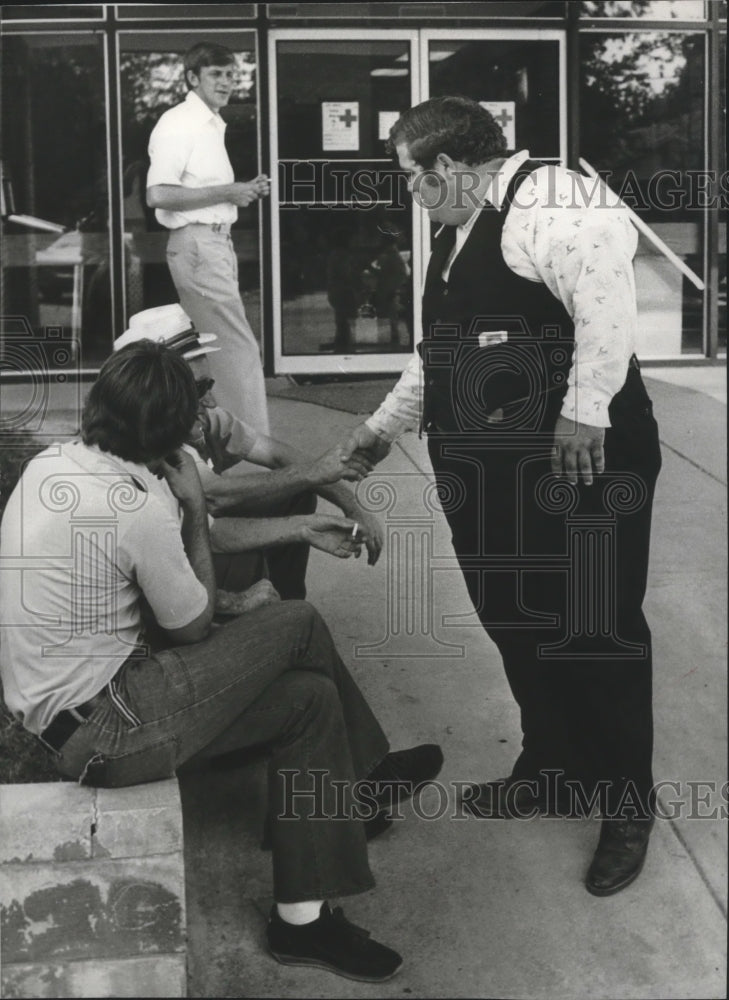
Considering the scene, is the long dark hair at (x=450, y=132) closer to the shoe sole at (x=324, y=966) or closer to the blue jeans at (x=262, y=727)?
the blue jeans at (x=262, y=727)

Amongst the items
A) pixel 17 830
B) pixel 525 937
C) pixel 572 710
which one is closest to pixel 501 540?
pixel 572 710

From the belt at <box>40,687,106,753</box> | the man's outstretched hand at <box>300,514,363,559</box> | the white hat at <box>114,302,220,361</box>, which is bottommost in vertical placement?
Result: the belt at <box>40,687,106,753</box>

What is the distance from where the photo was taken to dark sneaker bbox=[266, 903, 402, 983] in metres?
2.40

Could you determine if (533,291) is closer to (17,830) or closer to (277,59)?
(277,59)

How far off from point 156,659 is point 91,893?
1.36 ft

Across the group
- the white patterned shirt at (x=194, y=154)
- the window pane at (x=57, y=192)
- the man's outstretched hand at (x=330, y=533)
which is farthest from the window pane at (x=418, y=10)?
the man's outstretched hand at (x=330, y=533)

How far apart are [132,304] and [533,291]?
1.52 meters

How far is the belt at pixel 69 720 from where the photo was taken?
227 centimetres

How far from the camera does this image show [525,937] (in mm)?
2521

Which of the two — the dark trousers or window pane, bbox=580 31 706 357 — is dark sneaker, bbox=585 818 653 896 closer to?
the dark trousers

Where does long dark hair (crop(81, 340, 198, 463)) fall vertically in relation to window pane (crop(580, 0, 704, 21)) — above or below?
below

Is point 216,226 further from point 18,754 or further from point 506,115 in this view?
point 18,754

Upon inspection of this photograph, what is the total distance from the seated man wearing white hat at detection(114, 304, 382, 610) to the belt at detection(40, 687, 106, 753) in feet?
1.95

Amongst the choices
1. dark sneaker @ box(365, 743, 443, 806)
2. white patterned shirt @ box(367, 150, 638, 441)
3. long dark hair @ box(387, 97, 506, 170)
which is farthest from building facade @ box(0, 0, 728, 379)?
dark sneaker @ box(365, 743, 443, 806)
